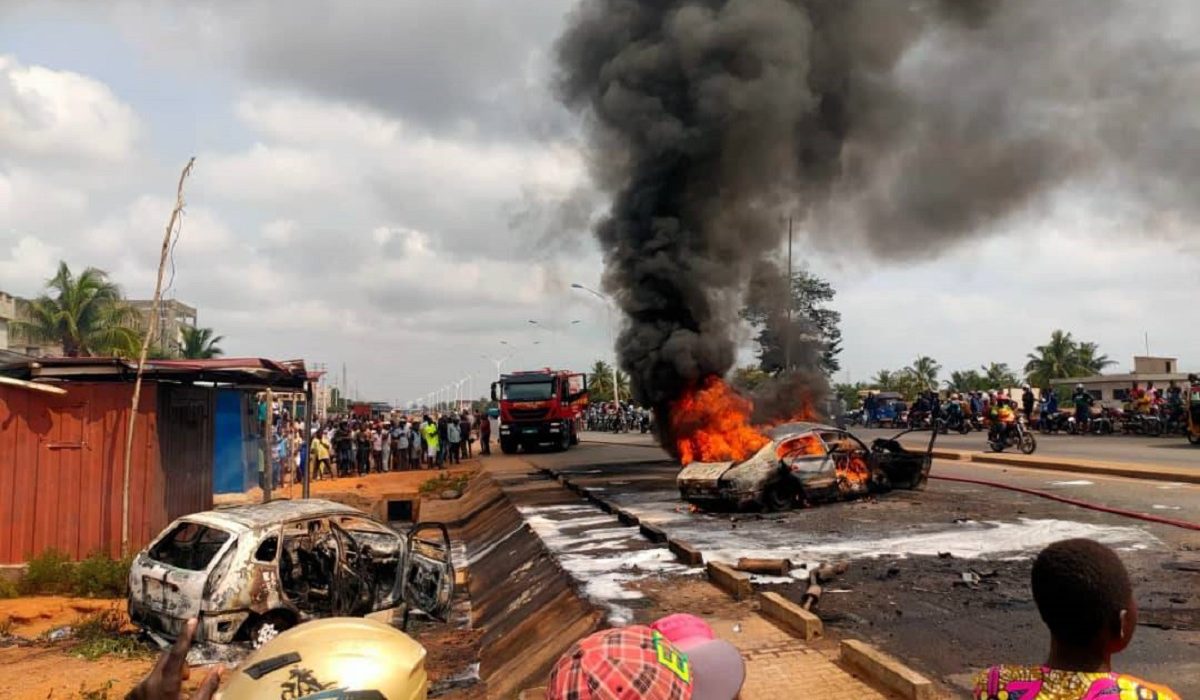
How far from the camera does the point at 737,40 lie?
19.3m

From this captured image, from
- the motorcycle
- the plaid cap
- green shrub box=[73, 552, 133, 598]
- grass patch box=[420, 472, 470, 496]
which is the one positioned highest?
the plaid cap

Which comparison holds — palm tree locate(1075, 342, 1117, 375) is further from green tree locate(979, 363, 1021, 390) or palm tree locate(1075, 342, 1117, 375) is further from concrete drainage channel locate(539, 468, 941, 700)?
concrete drainage channel locate(539, 468, 941, 700)

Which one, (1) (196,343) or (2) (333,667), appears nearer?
(2) (333,667)

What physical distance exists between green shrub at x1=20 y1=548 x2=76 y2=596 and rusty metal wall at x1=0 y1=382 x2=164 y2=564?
Answer: 1.76 feet

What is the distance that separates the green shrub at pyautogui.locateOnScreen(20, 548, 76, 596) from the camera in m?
9.70

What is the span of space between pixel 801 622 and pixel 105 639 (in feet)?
21.0

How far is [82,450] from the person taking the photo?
10680mm

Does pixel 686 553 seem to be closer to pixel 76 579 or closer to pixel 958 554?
pixel 958 554

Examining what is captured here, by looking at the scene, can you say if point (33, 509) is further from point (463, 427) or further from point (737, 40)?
point (463, 427)

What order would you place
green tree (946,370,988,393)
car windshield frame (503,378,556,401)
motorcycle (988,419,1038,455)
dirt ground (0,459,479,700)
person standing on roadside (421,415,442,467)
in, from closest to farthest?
dirt ground (0,459,479,700), motorcycle (988,419,1038,455), person standing on roadside (421,415,442,467), car windshield frame (503,378,556,401), green tree (946,370,988,393)

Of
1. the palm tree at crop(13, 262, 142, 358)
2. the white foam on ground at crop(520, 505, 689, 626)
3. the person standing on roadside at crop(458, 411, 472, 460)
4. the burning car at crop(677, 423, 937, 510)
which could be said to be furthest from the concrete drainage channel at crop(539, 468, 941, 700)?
the palm tree at crop(13, 262, 142, 358)

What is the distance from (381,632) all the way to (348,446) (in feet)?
81.7

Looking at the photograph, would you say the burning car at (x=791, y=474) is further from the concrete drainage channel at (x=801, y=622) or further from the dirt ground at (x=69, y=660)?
the dirt ground at (x=69, y=660)

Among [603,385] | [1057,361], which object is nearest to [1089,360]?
[1057,361]
